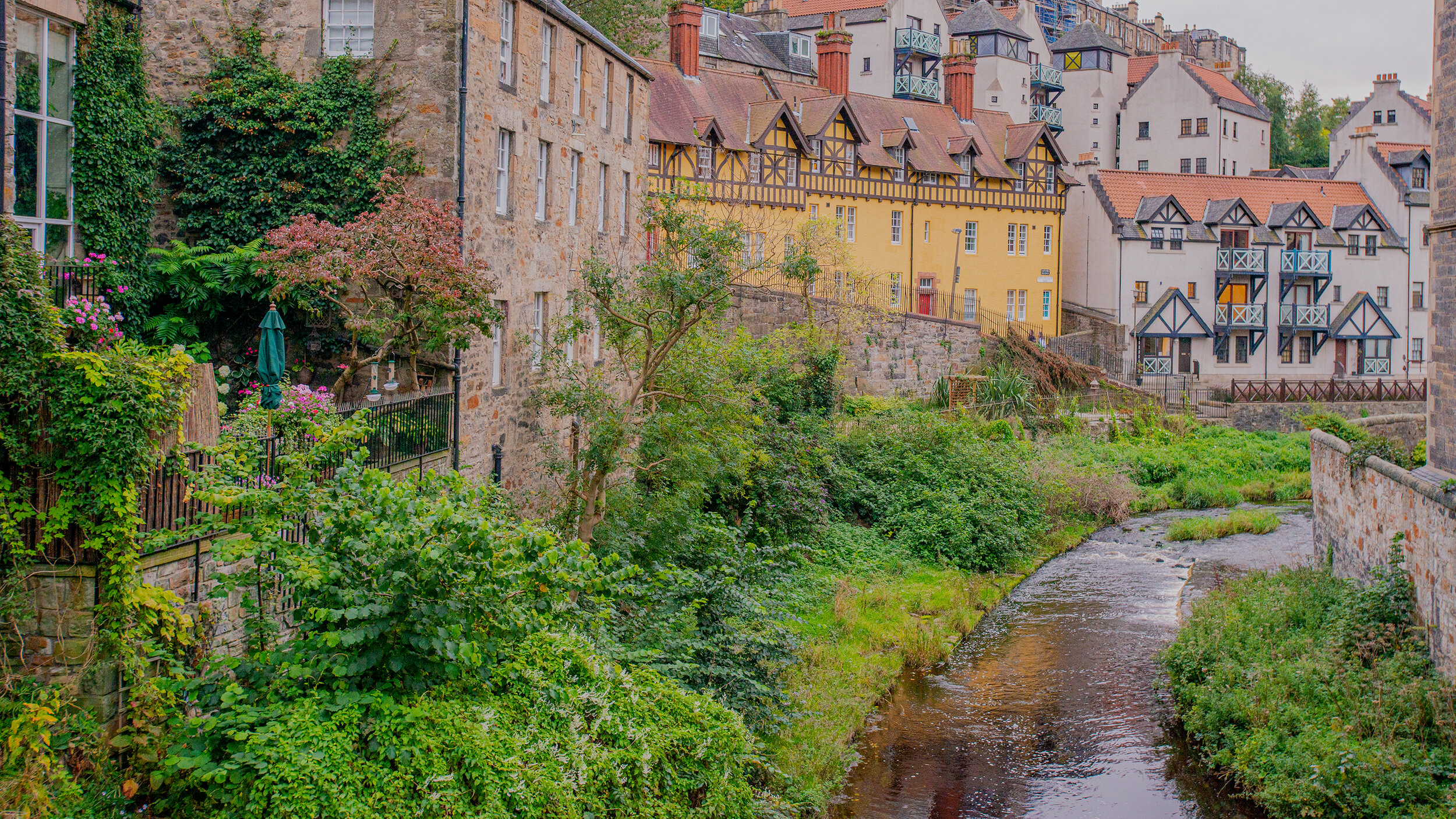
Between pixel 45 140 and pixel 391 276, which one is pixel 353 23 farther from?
pixel 45 140

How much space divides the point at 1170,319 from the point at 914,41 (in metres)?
18.7

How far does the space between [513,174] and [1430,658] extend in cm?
1404

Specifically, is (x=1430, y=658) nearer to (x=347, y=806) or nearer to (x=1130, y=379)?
(x=347, y=806)

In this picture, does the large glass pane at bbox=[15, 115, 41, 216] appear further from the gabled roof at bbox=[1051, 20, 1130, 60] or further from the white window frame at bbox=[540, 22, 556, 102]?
the gabled roof at bbox=[1051, 20, 1130, 60]

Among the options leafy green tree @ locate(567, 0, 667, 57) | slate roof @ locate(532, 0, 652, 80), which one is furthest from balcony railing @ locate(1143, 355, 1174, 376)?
slate roof @ locate(532, 0, 652, 80)

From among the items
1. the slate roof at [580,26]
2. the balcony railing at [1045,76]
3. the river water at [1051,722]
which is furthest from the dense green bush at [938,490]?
the balcony railing at [1045,76]

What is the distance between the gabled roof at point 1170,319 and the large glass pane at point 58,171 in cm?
4027

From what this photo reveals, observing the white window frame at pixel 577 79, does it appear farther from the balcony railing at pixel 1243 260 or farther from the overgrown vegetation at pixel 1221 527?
the balcony railing at pixel 1243 260

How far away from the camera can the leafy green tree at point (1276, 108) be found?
77562mm

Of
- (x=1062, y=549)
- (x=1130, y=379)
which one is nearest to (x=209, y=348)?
(x=1062, y=549)

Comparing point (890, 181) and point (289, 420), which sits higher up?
point (890, 181)

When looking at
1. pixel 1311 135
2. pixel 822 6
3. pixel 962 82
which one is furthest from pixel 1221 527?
pixel 1311 135

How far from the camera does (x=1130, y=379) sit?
1774 inches

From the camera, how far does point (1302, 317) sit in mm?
49406
